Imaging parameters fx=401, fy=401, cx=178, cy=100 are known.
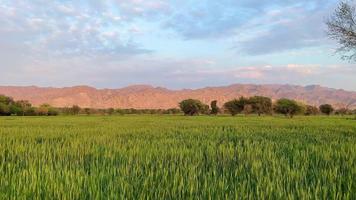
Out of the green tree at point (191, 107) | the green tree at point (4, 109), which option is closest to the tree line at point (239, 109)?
the green tree at point (191, 107)

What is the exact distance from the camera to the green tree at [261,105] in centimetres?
9431

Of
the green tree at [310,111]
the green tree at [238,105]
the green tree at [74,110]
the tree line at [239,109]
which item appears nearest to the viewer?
the green tree at [74,110]

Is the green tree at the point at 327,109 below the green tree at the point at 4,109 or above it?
below

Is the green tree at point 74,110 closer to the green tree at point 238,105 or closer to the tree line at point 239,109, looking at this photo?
the tree line at point 239,109

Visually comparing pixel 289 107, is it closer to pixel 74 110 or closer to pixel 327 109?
pixel 327 109

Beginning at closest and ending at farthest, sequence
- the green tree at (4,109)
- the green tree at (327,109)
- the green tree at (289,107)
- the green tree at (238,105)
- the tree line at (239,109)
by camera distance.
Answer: the green tree at (4,109), the tree line at (239,109), the green tree at (289,107), the green tree at (238,105), the green tree at (327,109)

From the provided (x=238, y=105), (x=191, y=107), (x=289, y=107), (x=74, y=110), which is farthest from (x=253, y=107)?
(x=74, y=110)

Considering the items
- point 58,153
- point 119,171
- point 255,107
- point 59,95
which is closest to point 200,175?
point 119,171

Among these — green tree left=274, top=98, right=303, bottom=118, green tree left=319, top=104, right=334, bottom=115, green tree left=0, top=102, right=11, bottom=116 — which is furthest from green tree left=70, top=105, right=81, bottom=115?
green tree left=319, top=104, right=334, bottom=115

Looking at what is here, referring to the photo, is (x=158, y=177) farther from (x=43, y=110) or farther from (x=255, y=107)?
(x=255, y=107)

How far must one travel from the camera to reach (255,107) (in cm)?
9519

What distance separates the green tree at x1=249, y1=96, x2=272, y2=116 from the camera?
309 ft

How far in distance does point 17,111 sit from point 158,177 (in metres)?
68.0

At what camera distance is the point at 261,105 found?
309 ft
